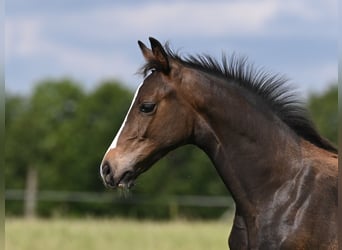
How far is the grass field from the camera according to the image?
1525cm

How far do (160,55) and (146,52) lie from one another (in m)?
0.19

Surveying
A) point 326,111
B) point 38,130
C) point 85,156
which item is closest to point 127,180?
point 326,111

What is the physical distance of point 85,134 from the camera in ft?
148

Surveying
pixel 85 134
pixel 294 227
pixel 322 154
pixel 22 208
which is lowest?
pixel 22 208

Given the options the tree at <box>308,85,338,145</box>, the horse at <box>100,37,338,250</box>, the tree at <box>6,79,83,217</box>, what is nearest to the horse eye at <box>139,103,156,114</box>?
the horse at <box>100,37,338,250</box>

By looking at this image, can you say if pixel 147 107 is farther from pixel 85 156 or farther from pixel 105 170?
pixel 85 156

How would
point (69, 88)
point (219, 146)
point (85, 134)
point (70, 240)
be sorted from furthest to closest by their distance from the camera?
1. point (69, 88)
2. point (85, 134)
3. point (70, 240)
4. point (219, 146)

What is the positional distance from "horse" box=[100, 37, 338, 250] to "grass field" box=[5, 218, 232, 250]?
877cm

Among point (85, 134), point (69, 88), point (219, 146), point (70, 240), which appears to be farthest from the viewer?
point (69, 88)

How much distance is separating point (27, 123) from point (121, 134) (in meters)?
41.1

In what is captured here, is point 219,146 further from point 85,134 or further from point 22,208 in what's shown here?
point 85,134

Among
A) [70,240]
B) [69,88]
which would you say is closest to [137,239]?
[70,240]

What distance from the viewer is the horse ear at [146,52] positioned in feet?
21.3

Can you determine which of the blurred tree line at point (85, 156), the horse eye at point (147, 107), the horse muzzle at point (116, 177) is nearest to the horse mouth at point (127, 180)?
the horse muzzle at point (116, 177)
